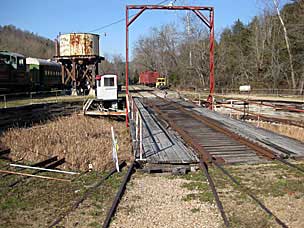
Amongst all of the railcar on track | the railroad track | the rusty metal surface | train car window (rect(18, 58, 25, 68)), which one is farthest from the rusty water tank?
the railroad track

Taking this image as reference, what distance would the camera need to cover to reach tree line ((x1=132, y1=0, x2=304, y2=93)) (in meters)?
41.0

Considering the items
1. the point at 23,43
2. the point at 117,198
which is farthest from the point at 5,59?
the point at 23,43

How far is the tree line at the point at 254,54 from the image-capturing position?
41.0m

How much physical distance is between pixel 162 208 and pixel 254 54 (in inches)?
1798

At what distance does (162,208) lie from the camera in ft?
21.5

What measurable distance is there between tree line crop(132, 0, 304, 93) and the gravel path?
3444 centimetres

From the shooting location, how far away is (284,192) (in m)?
7.14

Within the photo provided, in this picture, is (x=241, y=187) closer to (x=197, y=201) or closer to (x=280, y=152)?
(x=197, y=201)

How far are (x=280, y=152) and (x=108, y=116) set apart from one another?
21430 millimetres

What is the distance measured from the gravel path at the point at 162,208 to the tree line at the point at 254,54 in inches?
1356

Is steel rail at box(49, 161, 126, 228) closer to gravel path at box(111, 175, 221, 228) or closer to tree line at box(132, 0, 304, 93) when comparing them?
gravel path at box(111, 175, 221, 228)

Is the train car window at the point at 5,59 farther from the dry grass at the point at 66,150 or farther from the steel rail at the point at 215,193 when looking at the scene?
the steel rail at the point at 215,193

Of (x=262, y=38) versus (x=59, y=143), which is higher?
(x=262, y=38)

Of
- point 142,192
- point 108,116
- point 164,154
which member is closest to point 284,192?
point 142,192
